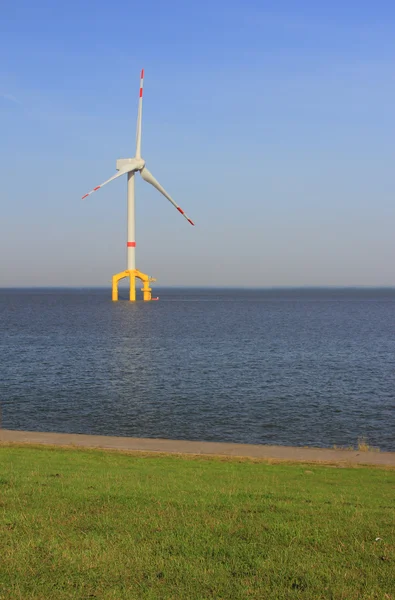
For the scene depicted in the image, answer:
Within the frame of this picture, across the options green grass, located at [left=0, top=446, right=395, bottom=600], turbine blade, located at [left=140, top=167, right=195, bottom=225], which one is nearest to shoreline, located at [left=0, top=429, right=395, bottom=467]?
green grass, located at [left=0, top=446, right=395, bottom=600]

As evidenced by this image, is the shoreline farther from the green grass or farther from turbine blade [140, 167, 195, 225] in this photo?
turbine blade [140, 167, 195, 225]

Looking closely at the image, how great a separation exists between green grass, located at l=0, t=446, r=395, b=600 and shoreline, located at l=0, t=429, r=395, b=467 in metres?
3.98

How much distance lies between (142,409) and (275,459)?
16598 millimetres

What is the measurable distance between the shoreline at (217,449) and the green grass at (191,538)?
3.98 meters

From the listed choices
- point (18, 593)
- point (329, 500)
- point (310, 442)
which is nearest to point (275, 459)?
point (329, 500)

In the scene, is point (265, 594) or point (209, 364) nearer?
point (265, 594)

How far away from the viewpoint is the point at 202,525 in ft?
33.8

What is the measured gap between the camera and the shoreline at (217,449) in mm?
19531

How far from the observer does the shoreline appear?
19.5 metres

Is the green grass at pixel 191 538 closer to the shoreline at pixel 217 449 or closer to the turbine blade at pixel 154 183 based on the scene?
the shoreline at pixel 217 449

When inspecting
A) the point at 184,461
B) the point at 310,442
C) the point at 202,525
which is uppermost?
the point at 202,525

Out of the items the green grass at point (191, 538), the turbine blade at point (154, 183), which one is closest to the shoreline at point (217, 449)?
the green grass at point (191, 538)

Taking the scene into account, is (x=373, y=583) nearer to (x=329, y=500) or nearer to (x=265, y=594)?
(x=265, y=594)

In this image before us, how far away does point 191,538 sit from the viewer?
962cm
